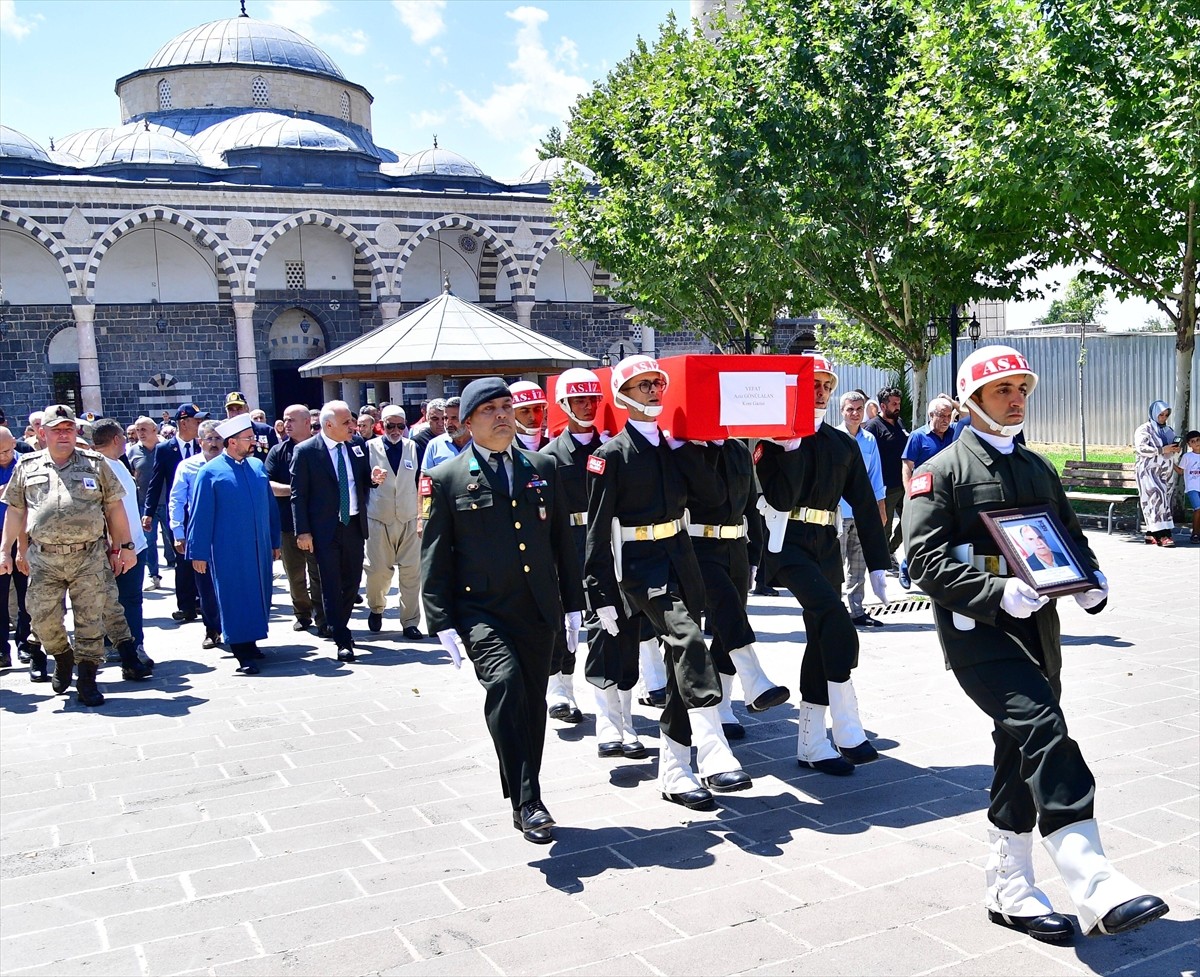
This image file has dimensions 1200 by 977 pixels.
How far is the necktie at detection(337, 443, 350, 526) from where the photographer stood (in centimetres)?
938

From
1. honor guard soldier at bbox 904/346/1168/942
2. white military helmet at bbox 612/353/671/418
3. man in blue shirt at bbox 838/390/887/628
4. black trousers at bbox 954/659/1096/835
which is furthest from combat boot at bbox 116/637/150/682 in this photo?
black trousers at bbox 954/659/1096/835

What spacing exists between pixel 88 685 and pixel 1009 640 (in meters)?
6.37

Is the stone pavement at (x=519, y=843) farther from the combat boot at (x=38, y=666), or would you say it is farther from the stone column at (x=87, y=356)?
the stone column at (x=87, y=356)

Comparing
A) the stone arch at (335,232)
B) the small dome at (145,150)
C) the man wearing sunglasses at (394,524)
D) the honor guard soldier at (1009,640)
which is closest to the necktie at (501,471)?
the honor guard soldier at (1009,640)

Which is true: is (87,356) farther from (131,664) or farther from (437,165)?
(131,664)

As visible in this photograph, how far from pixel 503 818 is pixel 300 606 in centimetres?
579

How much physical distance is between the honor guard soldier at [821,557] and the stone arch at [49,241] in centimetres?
2824

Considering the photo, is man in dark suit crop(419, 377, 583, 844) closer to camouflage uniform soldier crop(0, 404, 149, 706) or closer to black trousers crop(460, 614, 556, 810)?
black trousers crop(460, 614, 556, 810)

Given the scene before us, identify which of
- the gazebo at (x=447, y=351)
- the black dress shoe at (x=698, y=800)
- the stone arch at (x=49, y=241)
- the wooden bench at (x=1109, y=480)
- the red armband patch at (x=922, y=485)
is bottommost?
the black dress shoe at (x=698, y=800)

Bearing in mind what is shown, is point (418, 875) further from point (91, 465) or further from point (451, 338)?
point (451, 338)

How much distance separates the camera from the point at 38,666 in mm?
8766

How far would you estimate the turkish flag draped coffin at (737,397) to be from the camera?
18.8ft

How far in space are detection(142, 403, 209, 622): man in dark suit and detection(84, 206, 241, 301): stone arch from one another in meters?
20.5

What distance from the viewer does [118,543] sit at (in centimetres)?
811
